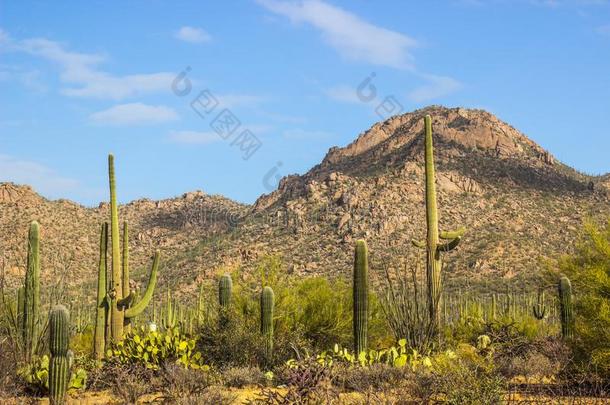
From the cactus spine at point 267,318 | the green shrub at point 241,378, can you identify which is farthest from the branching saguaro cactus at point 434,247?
the green shrub at point 241,378

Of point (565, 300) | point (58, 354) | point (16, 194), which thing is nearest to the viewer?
point (58, 354)

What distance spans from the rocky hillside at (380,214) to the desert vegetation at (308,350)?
65.9 feet

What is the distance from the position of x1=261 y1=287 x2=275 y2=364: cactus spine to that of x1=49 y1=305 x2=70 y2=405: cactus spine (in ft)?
15.7

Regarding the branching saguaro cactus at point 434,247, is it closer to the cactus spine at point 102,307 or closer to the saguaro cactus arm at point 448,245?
the saguaro cactus arm at point 448,245

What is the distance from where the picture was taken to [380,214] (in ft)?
167

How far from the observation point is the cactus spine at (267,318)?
15.1 metres

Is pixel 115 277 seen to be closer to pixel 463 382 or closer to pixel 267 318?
pixel 267 318

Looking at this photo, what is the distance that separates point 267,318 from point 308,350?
42.6 inches

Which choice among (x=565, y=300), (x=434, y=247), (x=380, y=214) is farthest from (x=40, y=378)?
(x=380, y=214)

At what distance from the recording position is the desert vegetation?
10.1 meters

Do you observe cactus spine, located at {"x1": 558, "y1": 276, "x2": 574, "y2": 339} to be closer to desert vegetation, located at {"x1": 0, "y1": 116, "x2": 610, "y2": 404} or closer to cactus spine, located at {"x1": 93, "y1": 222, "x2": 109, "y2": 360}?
desert vegetation, located at {"x1": 0, "y1": 116, "x2": 610, "y2": 404}

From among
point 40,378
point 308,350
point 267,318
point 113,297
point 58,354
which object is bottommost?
point 40,378

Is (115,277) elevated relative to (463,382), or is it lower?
elevated

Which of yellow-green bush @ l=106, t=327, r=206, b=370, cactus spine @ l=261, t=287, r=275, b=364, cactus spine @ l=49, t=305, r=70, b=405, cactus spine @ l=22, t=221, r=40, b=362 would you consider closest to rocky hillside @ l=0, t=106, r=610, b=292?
cactus spine @ l=261, t=287, r=275, b=364
